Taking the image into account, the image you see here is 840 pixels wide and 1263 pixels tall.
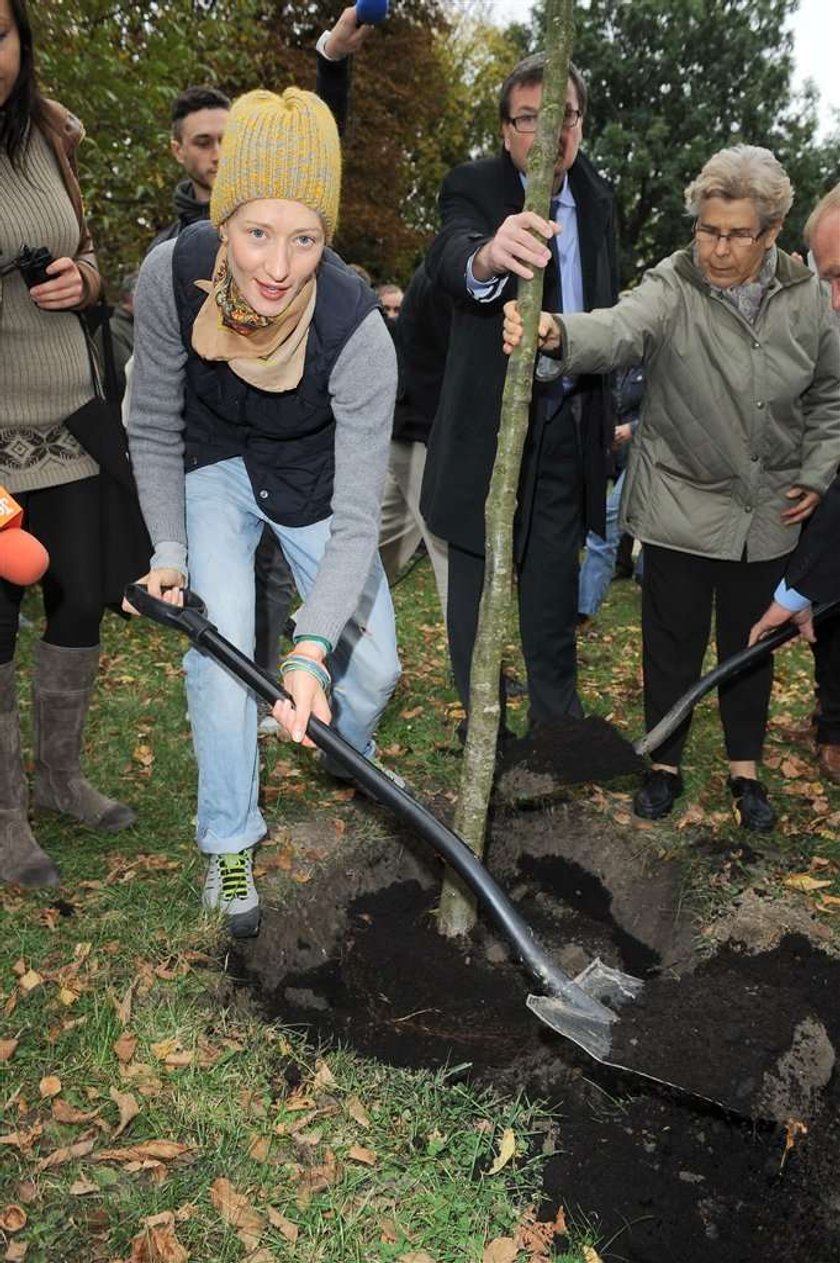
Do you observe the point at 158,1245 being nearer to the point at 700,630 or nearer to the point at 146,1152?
the point at 146,1152

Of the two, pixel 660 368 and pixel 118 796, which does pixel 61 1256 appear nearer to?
pixel 118 796

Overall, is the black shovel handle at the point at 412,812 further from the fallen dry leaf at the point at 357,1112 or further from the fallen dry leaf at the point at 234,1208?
the fallen dry leaf at the point at 234,1208

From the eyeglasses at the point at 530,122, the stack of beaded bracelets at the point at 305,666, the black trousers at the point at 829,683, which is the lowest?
the black trousers at the point at 829,683

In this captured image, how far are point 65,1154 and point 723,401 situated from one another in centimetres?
270

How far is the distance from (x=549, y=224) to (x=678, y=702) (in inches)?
63.9

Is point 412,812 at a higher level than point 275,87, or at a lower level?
lower

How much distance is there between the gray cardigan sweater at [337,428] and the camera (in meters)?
2.46

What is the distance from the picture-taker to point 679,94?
77.2 feet

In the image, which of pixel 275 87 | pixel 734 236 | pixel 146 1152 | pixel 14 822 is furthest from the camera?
pixel 275 87

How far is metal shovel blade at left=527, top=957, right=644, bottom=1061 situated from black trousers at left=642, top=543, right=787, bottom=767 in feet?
4.00

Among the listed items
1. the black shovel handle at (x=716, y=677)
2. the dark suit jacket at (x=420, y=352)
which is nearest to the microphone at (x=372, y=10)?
the dark suit jacket at (x=420, y=352)

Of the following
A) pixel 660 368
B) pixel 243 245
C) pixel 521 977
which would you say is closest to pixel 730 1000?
pixel 521 977

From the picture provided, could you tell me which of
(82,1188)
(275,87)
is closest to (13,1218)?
(82,1188)

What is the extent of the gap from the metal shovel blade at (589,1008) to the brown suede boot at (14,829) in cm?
162
